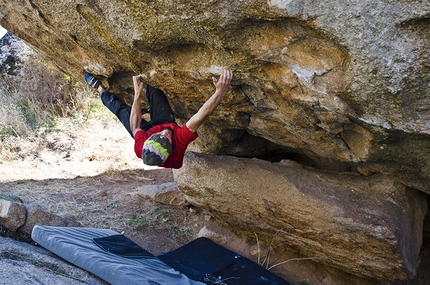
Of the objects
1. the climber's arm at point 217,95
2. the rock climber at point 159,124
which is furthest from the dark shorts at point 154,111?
the climber's arm at point 217,95

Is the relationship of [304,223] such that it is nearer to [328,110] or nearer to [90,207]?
[328,110]

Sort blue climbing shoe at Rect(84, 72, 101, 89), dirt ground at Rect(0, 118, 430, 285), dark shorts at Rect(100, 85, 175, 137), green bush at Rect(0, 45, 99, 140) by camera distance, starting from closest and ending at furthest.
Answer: dark shorts at Rect(100, 85, 175, 137)
blue climbing shoe at Rect(84, 72, 101, 89)
dirt ground at Rect(0, 118, 430, 285)
green bush at Rect(0, 45, 99, 140)

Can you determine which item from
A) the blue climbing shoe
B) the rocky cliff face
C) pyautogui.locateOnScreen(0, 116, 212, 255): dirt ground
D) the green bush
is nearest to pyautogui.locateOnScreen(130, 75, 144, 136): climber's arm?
the rocky cliff face

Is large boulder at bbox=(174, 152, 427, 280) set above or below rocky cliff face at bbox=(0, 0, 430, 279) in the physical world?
below

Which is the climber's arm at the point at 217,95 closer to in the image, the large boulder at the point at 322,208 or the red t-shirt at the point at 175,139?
the red t-shirt at the point at 175,139

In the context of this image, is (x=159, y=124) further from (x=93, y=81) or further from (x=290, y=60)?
(x=290, y=60)

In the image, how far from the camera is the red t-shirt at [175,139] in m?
3.52

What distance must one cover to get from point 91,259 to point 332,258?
7.16 ft

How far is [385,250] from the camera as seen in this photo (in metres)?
3.51

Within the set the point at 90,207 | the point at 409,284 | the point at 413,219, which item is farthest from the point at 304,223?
the point at 90,207

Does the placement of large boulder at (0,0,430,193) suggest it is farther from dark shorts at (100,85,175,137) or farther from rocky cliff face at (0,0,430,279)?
dark shorts at (100,85,175,137)

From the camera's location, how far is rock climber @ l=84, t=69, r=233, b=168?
3.26 m

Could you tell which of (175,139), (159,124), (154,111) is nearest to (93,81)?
(154,111)

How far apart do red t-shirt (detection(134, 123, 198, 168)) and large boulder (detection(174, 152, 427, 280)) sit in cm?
67
